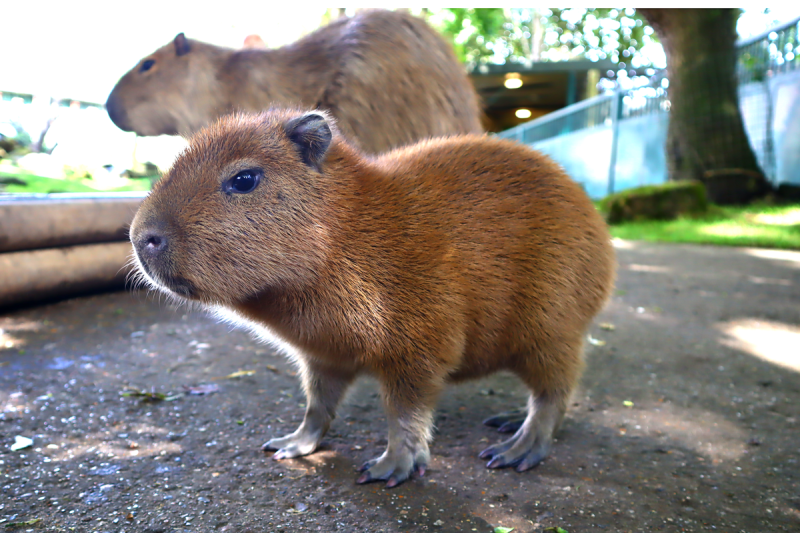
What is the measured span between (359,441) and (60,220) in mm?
3324

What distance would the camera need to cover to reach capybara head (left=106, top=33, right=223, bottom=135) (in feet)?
14.1

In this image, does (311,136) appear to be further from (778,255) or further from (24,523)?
(778,255)

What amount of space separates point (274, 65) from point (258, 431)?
2910mm

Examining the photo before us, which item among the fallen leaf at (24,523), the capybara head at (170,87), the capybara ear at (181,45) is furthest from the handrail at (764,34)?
the fallen leaf at (24,523)

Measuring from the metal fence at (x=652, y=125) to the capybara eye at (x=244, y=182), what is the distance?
14.5 feet

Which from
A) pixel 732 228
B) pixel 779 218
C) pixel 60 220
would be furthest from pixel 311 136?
pixel 779 218

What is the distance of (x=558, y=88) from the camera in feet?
76.5

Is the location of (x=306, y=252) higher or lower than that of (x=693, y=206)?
higher

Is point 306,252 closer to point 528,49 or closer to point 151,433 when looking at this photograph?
point 151,433

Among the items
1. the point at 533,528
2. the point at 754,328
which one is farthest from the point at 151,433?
the point at 754,328

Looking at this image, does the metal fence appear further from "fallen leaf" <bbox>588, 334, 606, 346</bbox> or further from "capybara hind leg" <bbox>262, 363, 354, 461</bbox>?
"capybara hind leg" <bbox>262, 363, 354, 461</bbox>

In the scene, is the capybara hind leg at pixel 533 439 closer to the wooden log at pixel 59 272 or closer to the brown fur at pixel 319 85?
the brown fur at pixel 319 85

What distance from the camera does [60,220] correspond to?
14.4 ft

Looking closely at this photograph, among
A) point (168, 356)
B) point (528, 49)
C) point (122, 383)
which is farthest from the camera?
point (528, 49)
